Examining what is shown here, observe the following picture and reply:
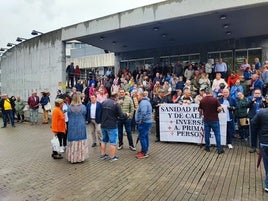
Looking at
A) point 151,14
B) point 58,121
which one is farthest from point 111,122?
point 151,14

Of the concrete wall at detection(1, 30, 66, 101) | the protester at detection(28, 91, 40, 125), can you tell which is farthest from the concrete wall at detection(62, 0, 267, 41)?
the protester at detection(28, 91, 40, 125)

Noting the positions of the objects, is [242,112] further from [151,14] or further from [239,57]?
[239,57]

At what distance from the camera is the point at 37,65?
20188mm

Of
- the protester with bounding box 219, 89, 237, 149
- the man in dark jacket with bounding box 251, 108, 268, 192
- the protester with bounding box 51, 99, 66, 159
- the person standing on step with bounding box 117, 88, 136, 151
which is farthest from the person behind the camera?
the person standing on step with bounding box 117, 88, 136, 151

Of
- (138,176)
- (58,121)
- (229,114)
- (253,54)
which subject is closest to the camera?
(138,176)

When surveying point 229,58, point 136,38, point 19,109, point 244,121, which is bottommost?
point 244,121

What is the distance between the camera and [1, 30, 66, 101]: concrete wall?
1805 centimetres

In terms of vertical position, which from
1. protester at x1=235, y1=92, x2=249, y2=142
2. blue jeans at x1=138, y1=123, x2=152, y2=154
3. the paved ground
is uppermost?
protester at x1=235, y1=92, x2=249, y2=142

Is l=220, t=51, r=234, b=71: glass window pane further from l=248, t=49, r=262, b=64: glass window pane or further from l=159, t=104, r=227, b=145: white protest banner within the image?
l=159, t=104, r=227, b=145: white protest banner

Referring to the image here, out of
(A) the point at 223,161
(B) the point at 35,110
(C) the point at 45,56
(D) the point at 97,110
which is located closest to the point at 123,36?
(C) the point at 45,56

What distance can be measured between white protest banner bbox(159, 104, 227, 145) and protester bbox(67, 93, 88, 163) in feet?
11.2

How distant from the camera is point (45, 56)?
62.8 feet

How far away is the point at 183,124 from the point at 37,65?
43.4ft

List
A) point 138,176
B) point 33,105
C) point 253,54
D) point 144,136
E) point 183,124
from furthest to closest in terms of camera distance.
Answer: point 253,54
point 33,105
point 183,124
point 144,136
point 138,176
